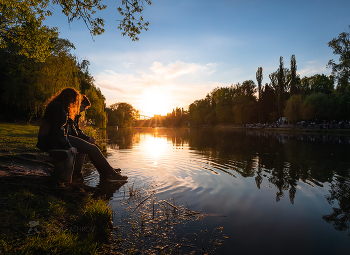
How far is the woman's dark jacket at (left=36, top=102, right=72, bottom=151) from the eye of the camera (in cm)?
462

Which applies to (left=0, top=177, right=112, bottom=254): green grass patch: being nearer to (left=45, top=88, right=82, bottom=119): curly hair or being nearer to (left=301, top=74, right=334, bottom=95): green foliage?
(left=45, top=88, right=82, bottom=119): curly hair

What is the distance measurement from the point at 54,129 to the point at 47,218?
1994 mm

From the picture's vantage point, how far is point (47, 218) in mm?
3262

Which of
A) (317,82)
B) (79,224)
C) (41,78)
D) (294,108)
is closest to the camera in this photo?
(79,224)

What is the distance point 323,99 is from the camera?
5312 centimetres

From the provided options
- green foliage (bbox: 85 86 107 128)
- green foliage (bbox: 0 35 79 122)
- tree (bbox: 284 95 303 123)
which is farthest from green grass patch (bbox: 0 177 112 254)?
tree (bbox: 284 95 303 123)

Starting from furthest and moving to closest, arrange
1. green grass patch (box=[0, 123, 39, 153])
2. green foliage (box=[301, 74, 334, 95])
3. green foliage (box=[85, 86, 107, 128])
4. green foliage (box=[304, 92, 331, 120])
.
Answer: green foliage (box=[301, 74, 334, 95]) → green foliage (box=[304, 92, 331, 120]) → green foliage (box=[85, 86, 107, 128]) → green grass patch (box=[0, 123, 39, 153])

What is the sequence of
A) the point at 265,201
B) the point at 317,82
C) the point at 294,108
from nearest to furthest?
the point at 265,201 → the point at 294,108 → the point at 317,82

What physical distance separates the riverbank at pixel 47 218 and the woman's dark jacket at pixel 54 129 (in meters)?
0.74

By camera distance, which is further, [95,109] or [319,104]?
[319,104]

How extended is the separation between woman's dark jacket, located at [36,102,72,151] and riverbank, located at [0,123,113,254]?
0.74 metres

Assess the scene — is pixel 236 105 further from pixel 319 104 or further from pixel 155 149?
pixel 155 149

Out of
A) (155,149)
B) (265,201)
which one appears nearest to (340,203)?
(265,201)

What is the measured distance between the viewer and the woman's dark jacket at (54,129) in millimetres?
4617
